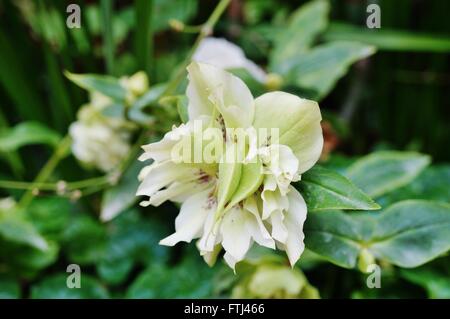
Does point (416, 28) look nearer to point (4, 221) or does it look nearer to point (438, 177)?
point (438, 177)

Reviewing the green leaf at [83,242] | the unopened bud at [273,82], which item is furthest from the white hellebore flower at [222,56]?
the green leaf at [83,242]

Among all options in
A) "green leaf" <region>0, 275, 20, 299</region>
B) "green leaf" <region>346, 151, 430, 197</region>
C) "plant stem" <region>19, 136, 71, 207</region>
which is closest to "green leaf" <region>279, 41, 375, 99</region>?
"green leaf" <region>346, 151, 430, 197</region>

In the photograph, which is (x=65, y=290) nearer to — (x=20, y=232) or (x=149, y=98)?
(x=20, y=232)

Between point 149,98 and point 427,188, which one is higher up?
point 149,98

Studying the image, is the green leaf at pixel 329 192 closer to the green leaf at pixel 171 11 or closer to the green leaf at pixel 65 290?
the green leaf at pixel 65 290

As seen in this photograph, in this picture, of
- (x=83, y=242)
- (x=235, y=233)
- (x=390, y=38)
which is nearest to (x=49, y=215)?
(x=83, y=242)

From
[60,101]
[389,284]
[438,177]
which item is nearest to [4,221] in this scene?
[60,101]

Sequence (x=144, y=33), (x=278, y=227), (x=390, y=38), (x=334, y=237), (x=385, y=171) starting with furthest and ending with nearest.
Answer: (x=390, y=38) < (x=144, y=33) < (x=385, y=171) < (x=334, y=237) < (x=278, y=227)
